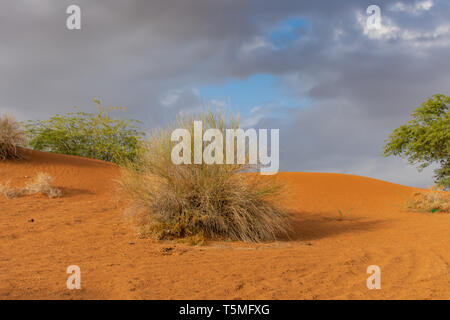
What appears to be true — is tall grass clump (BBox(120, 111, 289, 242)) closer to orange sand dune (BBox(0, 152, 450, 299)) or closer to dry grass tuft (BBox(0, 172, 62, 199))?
orange sand dune (BBox(0, 152, 450, 299))

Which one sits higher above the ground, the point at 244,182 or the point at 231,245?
the point at 244,182

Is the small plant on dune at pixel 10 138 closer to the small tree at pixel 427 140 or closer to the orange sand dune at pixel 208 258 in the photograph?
the orange sand dune at pixel 208 258

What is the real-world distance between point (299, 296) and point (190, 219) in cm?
338

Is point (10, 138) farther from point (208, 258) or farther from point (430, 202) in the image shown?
point (430, 202)

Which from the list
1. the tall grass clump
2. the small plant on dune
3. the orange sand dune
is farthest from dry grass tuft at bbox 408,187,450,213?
the small plant on dune

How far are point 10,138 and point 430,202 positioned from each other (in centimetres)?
1440

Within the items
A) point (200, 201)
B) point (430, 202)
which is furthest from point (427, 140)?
point (200, 201)

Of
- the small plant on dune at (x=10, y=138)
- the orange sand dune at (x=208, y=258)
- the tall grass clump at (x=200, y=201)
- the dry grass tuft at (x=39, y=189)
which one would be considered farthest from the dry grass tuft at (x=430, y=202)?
the small plant on dune at (x=10, y=138)

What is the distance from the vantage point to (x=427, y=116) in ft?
58.2

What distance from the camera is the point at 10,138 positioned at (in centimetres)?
1262

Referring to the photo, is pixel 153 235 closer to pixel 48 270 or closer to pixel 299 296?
pixel 48 270

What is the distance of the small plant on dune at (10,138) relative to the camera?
12.5m

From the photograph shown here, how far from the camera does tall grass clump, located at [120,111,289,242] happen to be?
7.05 m

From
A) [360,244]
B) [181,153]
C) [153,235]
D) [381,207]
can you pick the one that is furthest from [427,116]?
[153,235]
